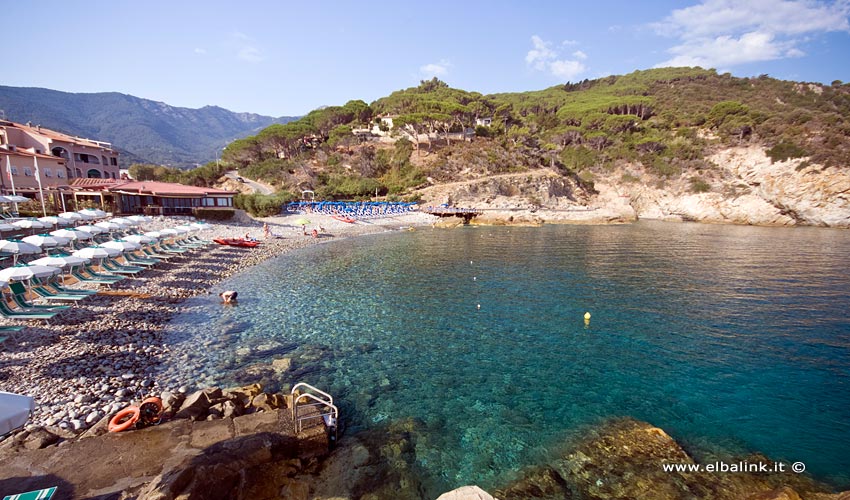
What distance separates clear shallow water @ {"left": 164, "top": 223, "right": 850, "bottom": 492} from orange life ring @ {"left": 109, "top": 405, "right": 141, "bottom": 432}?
2.90 m

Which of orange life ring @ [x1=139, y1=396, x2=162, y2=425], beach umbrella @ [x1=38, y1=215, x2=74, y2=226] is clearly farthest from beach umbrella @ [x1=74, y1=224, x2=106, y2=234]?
orange life ring @ [x1=139, y1=396, x2=162, y2=425]

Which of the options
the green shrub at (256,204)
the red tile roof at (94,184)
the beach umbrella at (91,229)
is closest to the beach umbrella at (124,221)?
the beach umbrella at (91,229)

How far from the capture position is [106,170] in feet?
155

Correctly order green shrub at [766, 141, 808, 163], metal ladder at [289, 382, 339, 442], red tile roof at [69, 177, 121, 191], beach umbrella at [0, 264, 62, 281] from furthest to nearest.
A: green shrub at [766, 141, 808, 163], red tile roof at [69, 177, 121, 191], beach umbrella at [0, 264, 62, 281], metal ladder at [289, 382, 339, 442]

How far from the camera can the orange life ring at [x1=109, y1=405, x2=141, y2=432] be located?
266 inches

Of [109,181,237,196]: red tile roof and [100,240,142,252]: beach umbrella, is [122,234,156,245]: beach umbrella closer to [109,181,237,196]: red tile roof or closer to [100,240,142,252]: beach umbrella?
[100,240,142,252]: beach umbrella

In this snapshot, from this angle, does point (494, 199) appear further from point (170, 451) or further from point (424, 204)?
point (170, 451)

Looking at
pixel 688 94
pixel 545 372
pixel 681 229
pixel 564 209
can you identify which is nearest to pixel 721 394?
pixel 545 372

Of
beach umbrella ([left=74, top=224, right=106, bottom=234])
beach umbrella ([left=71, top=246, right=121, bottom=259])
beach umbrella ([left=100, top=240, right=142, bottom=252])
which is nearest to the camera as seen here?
beach umbrella ([left=71, top=246, right=121, bottom=259])

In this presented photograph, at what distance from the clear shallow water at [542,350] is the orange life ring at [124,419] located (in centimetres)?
290

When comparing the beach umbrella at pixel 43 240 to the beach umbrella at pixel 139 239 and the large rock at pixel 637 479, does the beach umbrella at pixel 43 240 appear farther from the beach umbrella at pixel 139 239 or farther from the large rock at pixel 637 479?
the large rock at pixel 637 479

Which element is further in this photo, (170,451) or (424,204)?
(424,204)

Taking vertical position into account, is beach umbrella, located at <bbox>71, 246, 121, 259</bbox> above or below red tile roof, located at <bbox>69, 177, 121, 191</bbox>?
below

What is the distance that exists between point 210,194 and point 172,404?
1323 inches
